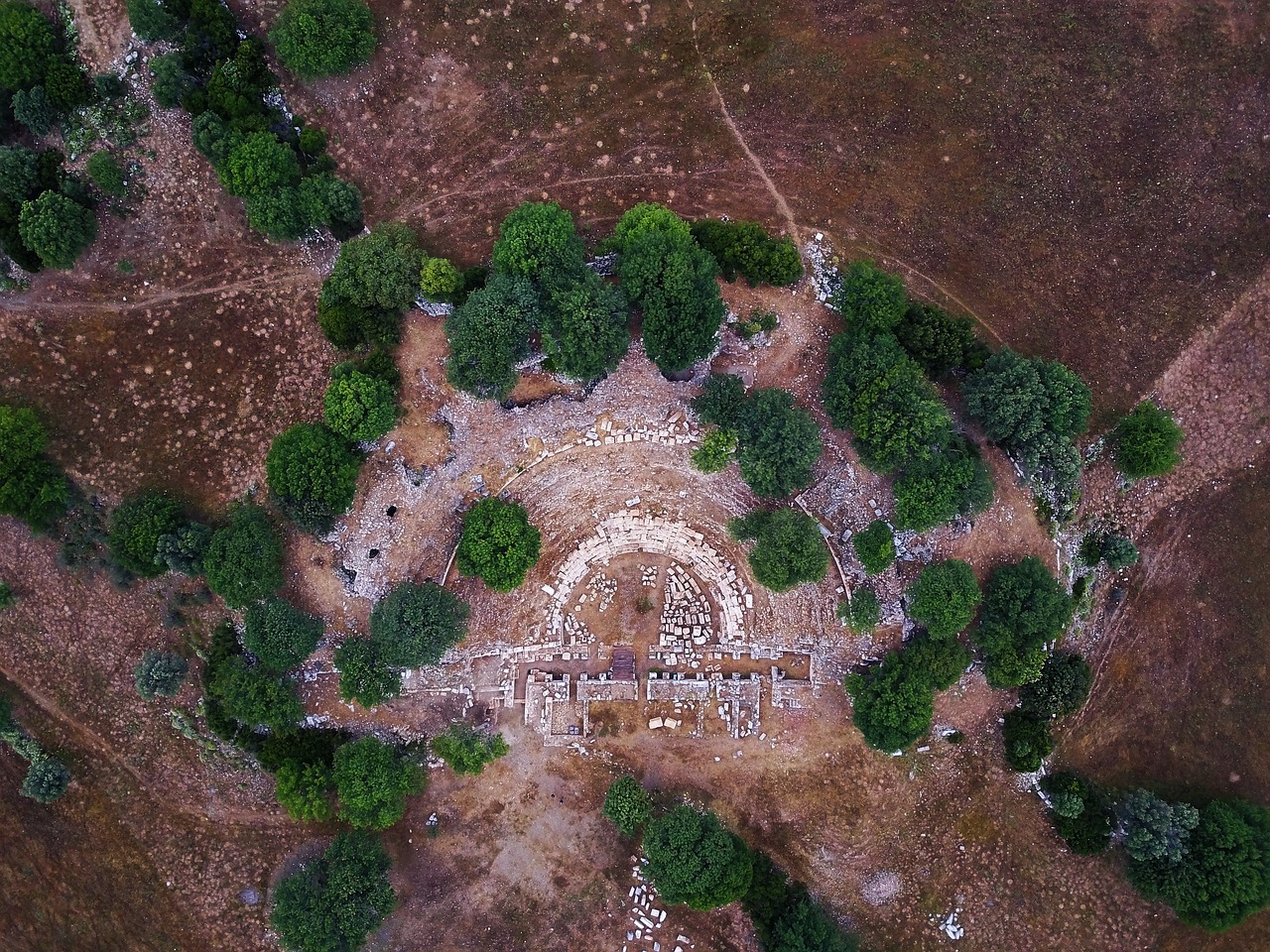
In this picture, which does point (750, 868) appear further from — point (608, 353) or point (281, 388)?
point (281, 388)

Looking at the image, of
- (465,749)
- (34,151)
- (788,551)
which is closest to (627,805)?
(465,749)

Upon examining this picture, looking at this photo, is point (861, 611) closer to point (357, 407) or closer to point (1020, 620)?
point (1020, 620)

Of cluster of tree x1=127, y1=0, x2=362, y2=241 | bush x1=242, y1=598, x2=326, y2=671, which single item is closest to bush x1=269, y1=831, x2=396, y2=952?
bush x1=242, y1=598, x2=326, y2=671

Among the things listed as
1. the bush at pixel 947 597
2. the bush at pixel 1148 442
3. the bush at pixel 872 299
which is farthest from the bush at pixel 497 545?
the bush at pixel 1148 442

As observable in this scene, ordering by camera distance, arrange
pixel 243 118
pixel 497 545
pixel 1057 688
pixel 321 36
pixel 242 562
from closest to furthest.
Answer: pixel 242 562 < pixel 321 36 < pixel 497 545 < pixel 243 118 < pixel 1057 688

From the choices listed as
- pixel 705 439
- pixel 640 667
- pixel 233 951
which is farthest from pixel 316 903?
pixel 705 439

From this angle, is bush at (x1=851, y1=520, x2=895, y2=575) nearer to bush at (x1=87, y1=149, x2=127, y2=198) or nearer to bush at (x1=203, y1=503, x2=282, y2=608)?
bush at (x1=203, y1=503, x2=282, y2=608)

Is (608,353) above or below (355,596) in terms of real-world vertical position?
above
